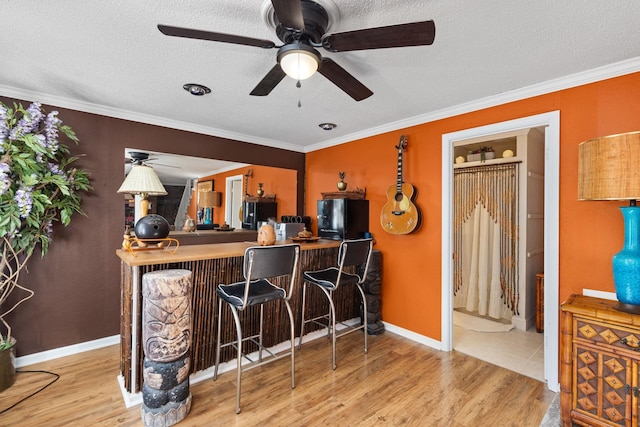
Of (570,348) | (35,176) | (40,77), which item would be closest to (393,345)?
(570,348)

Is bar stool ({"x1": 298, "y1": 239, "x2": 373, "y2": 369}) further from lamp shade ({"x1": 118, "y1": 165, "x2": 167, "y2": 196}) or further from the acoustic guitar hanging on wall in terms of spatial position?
lamp shade ({"x1": 118, "y1": 165, "x2": 167, "y2": 196})

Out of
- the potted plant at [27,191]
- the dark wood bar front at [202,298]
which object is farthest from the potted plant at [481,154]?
the potted plant at [27,191]

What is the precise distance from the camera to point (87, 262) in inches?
115

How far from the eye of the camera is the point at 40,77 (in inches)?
91.8

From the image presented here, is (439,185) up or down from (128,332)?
up

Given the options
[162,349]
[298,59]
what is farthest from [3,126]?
[298,59]

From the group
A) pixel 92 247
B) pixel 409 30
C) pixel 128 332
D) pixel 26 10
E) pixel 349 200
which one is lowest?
pixel 128 332

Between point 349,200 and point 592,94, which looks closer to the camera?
point 592,94

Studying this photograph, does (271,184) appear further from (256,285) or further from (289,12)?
(289,12)

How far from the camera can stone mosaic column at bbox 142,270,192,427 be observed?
1.87 metres

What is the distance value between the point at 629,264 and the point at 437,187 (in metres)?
1.53

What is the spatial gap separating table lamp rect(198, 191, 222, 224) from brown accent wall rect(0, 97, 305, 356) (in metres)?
0.76

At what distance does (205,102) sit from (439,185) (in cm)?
239

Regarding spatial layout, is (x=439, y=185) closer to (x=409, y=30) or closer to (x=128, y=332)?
(x=409, y=30)
